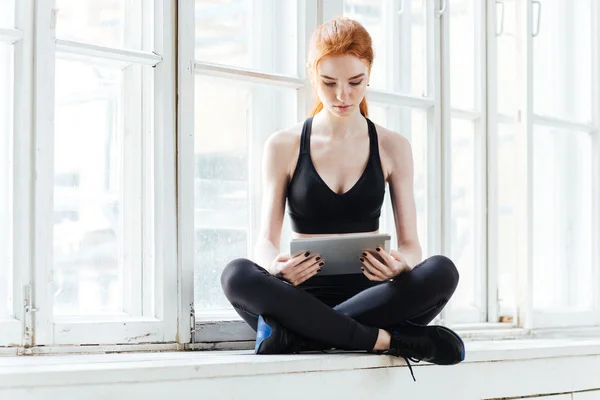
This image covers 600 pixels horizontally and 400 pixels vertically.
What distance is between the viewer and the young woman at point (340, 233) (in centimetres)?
214

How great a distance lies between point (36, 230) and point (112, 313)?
337 millimetres

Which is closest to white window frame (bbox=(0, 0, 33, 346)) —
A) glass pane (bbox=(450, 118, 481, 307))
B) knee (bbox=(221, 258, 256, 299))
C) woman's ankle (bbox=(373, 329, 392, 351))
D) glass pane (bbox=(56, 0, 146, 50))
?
→ glass pane (bbox=(56, 0, 146, 50))

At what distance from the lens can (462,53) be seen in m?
3.25

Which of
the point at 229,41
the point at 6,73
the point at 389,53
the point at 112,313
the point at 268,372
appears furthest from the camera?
the point at 389,53

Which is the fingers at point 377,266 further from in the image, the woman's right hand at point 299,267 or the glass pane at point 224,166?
the glass pane at point 224,166

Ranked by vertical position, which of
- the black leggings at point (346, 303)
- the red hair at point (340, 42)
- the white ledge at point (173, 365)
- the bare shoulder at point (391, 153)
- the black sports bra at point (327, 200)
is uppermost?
the red hair at point (340, 42)

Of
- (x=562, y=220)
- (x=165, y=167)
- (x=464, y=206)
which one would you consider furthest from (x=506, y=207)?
(x=165, y=167)

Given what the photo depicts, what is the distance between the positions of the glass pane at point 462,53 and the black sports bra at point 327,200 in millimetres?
944

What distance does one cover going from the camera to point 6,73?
210cm

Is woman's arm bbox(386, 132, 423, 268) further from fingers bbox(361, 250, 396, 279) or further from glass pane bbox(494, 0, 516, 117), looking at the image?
glass pane bbox(494, 0, 516, 117)

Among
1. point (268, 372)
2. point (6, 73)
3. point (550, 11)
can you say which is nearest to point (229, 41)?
point (6, 73)

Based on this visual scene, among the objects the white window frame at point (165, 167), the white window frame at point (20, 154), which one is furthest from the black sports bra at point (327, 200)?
the white window frame at point (20, 154)

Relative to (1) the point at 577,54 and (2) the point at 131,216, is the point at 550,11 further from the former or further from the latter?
(2) the point at 131,216

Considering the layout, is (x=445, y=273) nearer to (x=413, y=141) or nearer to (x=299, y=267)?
(x=299, y=267)
